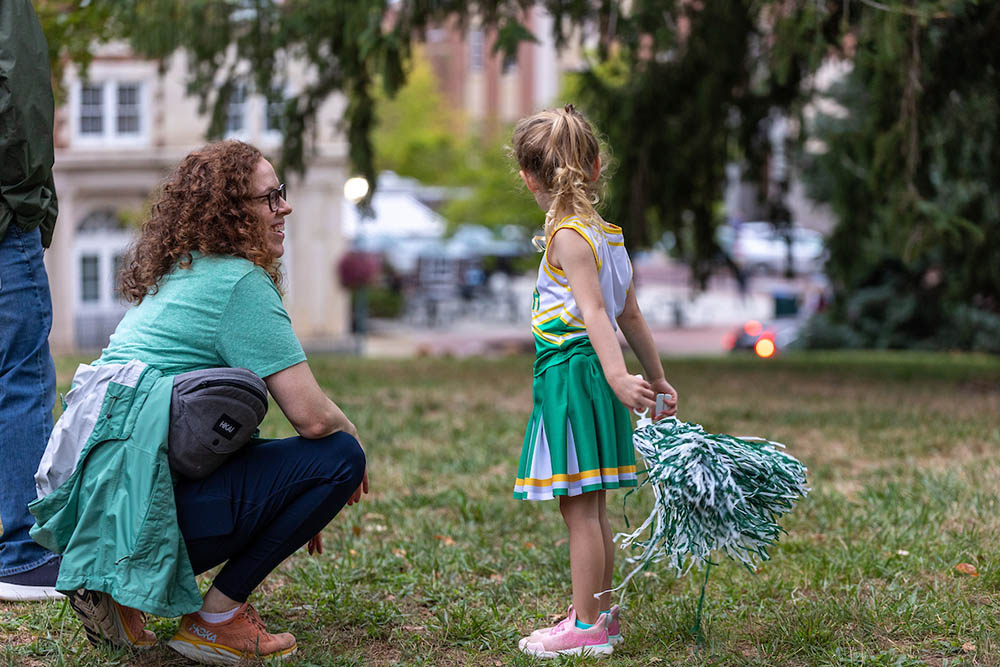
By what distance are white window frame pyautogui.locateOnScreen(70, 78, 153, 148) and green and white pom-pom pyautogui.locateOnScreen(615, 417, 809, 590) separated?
26146 millimetres

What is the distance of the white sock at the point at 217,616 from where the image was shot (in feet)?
9.86

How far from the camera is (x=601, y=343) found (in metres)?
2.93

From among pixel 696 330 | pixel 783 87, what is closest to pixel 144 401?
pixel 783 87

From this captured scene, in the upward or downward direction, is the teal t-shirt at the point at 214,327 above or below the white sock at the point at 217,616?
above

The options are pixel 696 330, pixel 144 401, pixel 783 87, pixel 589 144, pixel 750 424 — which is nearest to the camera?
pixel 144 401

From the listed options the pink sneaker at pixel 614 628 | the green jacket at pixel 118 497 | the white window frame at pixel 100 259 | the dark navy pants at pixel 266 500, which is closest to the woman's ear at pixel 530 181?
the dark navy pants at pixel 266 500

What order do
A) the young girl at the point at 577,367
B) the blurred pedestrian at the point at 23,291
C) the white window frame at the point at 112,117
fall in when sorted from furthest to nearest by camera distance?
the white window frame at the point at 112,117 < the blurred pedestrian at the point at 23,291 < the young girl at the point at 577,367

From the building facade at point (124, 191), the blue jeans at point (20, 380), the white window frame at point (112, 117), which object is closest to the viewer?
the blue jeans at point (20, 380)

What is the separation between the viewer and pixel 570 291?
3.06 m

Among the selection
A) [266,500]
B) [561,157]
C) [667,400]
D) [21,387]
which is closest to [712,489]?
[667,400]

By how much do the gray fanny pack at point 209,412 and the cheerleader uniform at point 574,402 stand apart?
768 millimetres

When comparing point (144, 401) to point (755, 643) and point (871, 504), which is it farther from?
point (871, 504)

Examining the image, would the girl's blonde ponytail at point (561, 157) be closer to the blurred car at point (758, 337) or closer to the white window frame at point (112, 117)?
the blurred car at point (758, 337)

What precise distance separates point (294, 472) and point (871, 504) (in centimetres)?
288
